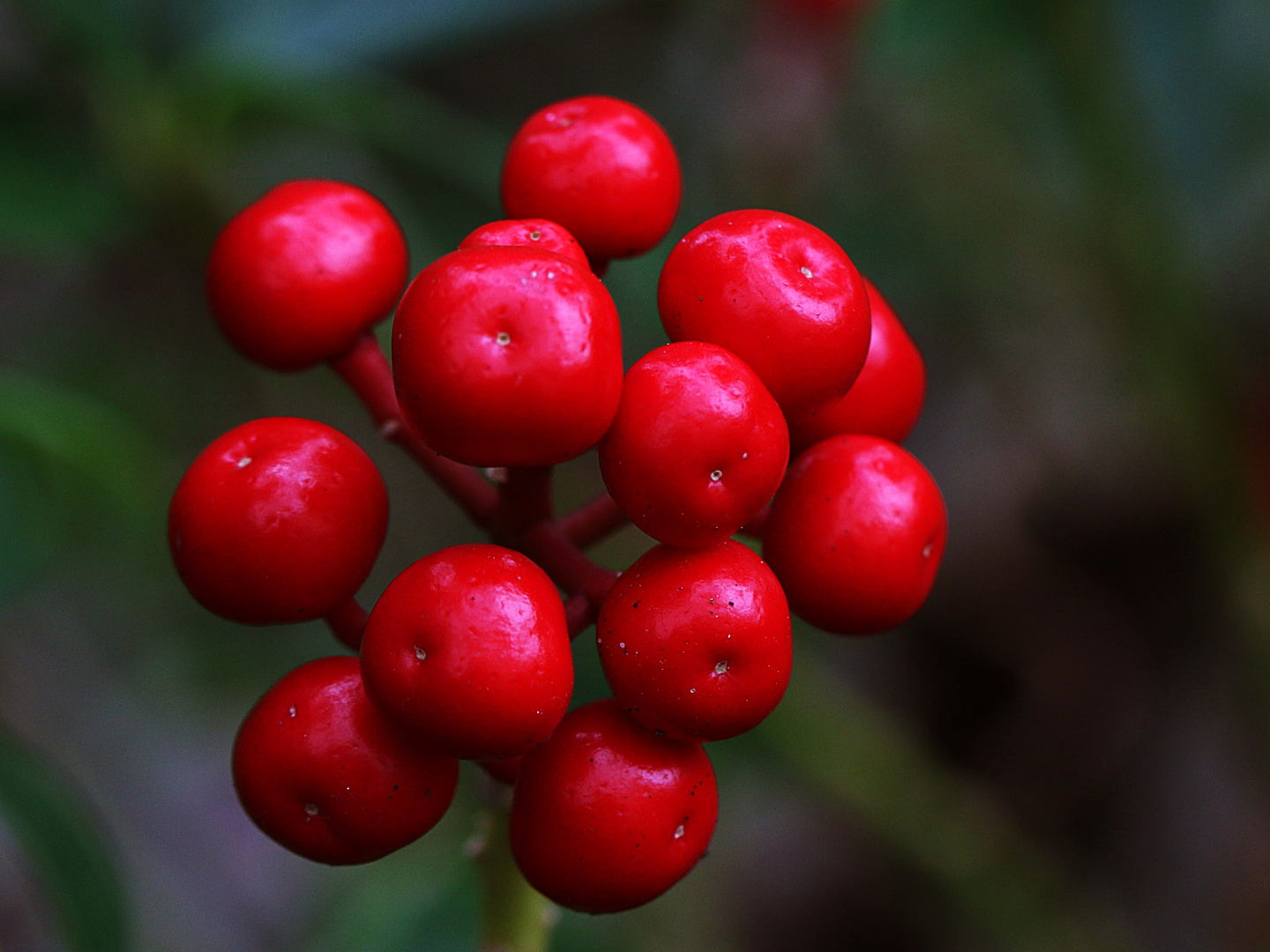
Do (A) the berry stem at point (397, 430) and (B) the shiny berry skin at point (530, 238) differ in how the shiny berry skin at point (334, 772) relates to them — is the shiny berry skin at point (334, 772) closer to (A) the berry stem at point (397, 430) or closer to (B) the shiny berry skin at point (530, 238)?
(A) the berry stem at point (397, 430)

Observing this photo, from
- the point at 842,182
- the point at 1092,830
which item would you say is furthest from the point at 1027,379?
the point at 1092,830

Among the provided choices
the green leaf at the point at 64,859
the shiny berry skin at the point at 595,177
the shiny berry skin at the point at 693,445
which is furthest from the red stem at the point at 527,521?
the green leaf at the point at 64,859

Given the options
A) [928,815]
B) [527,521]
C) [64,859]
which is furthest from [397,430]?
[928,815]

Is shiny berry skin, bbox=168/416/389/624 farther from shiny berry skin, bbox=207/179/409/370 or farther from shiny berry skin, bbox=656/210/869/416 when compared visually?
shiny berry skin, bbox=656/210/869/416

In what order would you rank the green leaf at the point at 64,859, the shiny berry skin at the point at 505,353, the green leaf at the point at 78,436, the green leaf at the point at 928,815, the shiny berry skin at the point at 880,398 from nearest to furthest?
the shiny berry skin at the point at 505,353, the shiny berry skin at the point at 880,398, the green leaf at the point at 64,859, the green leaf at the point at 78,436, the green leaf at the point at 928,815

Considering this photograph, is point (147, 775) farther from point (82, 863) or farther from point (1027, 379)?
point (1027, 379)

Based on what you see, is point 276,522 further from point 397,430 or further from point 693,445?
point 693,445
